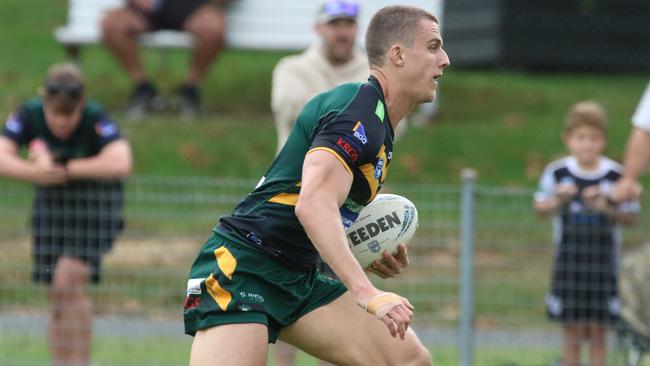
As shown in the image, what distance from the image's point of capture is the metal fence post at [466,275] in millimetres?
8484

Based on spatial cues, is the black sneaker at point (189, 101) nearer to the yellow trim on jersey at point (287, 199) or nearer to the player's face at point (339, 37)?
the player's face at point (339, 37)

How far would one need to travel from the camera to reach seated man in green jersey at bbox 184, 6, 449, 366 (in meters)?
5.16

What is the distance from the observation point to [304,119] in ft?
17.7

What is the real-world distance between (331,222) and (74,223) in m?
4.21

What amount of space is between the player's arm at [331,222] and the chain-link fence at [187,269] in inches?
144

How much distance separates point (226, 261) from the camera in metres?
5.45

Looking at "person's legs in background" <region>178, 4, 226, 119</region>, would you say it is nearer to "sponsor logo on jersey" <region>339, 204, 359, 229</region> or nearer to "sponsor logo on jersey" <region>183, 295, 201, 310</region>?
"sponsor logo on jersey" <region>339, 204, 359, 229</region>

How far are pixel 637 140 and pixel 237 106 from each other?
28.6 feet

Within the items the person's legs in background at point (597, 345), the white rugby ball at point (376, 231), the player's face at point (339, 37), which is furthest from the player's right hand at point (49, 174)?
the person's legs in background at point (597, 345)

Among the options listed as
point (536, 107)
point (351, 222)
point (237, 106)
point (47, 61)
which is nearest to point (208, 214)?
point (351, 222)

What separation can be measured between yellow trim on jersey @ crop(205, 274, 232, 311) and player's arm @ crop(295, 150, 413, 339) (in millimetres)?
541

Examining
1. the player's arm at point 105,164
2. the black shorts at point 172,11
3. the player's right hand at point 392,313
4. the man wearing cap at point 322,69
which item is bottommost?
the player's right hand at point 392,313

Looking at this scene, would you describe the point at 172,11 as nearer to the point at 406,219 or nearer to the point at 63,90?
the point at 63,90

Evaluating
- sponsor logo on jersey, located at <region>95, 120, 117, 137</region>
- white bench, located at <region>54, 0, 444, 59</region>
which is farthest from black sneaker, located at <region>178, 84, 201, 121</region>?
sponsor logo on jersey, located at <region>95, 120, 117, 137</region>
